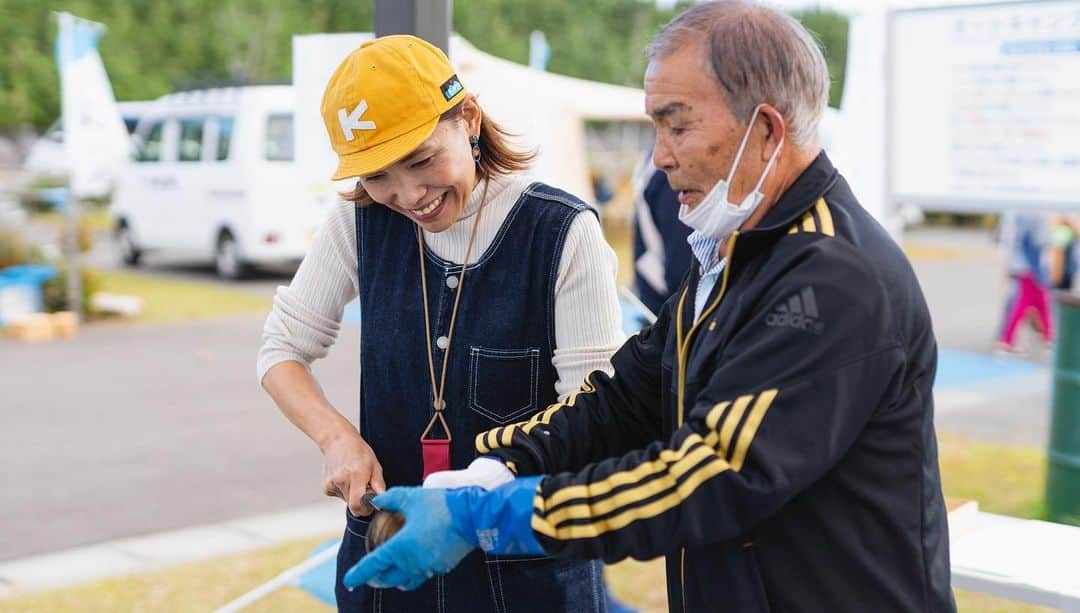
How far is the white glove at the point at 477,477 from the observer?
174 centimetres

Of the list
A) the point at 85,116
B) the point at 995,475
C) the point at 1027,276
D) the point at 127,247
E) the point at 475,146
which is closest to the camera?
the point at 475,146

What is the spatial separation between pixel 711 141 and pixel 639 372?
0.48m

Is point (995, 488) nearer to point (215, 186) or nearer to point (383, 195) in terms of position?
point (383, 195)

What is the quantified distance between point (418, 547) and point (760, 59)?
79cm

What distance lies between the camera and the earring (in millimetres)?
2138

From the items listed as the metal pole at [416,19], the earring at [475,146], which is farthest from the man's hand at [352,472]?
the metal pole at [416,19]

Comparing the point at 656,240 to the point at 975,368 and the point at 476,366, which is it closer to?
the point at 476,366

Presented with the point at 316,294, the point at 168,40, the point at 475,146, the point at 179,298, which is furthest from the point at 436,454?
the point at 168,40

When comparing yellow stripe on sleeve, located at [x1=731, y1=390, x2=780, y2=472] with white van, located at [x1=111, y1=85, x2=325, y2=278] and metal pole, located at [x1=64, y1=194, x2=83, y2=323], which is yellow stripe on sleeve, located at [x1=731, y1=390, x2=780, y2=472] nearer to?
metal pole, located at [x1=64, y1=194, x2=83, y2=323]

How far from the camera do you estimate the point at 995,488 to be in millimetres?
6430

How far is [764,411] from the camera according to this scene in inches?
57.7

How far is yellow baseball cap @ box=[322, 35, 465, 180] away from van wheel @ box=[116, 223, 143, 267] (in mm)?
16380

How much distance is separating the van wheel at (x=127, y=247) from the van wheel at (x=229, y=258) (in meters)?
2.20

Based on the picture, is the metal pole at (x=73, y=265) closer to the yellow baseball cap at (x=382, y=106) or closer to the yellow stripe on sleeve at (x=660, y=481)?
the yellow baseball cap at (x=382, y=106)
